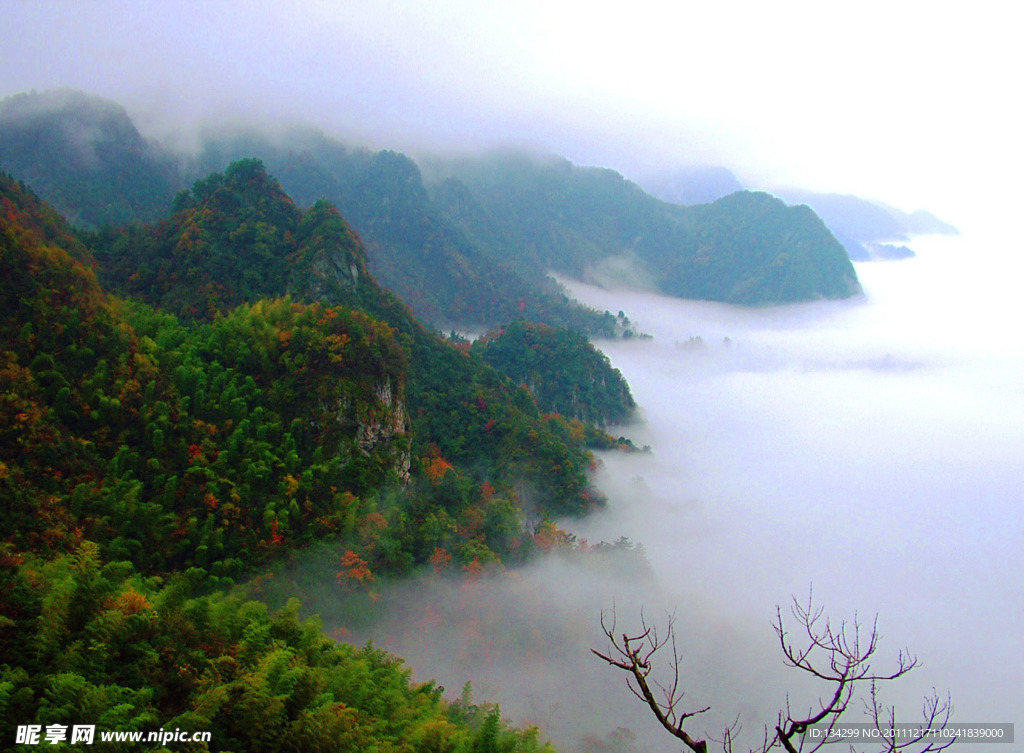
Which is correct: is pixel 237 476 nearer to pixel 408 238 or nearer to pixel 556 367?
pixel 556 367

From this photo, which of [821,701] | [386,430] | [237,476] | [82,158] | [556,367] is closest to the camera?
[821,701]

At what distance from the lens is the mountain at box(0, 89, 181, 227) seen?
81.6m

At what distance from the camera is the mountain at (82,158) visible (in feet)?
268

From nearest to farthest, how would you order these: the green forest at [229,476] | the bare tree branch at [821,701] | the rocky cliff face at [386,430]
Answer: the bare tree branch at [821,701] → the green forest at [229,476] → the rocky cliff face at [386,430]

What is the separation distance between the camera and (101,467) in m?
23.2

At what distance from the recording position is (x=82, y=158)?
8700 cm

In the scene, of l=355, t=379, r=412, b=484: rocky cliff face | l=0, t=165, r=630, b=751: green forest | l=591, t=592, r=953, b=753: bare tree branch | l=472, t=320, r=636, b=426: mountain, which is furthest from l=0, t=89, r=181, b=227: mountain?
l=591, t=592, r=953, b=753: bare tree branch

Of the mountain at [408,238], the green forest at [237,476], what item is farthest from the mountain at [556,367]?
the mountain at [408,238]

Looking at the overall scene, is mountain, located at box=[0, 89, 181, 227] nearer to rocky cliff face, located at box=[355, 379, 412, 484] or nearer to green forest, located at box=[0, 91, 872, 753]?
green forest, located at box=[0, 91, 872, 753]

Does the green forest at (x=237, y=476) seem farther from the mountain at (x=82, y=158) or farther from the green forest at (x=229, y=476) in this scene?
the mountain at (x=82, y=158)

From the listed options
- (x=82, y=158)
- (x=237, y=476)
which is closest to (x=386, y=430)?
(x=237, y=476)

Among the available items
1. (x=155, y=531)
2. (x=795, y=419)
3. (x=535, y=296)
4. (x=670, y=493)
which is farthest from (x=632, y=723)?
(x=795, y=419)

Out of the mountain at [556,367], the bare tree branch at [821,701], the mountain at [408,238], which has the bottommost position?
the bare tree branch at [821,701]

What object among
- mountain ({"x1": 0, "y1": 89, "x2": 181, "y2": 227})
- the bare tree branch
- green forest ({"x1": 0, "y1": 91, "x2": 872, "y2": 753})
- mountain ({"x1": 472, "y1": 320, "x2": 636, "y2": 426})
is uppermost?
mountain ({"x1": 0, "y1": 89, "x2": 181, "y2": 227})
